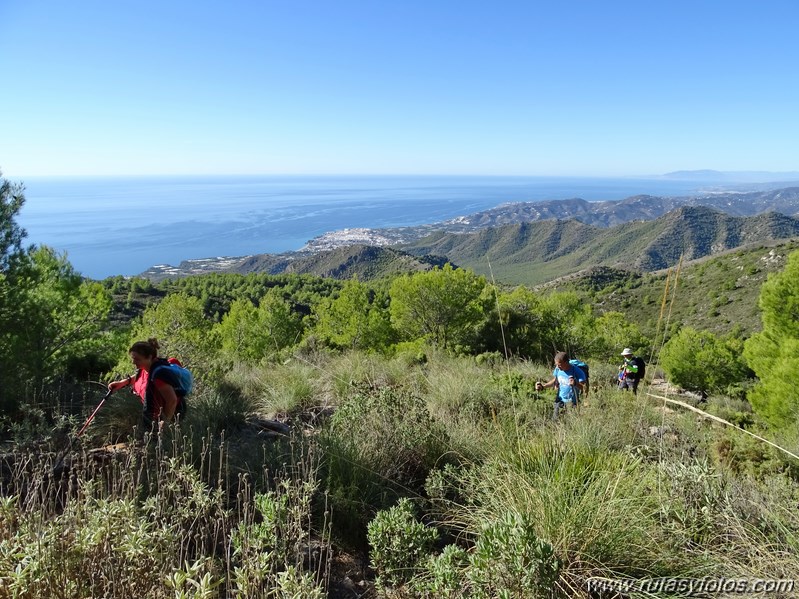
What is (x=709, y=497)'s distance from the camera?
2521 mm

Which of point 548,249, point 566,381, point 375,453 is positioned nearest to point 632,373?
point 566,381

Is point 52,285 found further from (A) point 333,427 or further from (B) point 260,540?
(B) point 260,540

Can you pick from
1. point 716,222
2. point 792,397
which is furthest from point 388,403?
point 716,222

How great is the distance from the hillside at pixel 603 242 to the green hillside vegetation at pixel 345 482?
116 meters

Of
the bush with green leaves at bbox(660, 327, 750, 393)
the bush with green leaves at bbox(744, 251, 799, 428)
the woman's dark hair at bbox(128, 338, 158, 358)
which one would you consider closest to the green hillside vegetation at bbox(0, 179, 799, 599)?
the woman's dark hair at bbox(128, 338, 158, 358)

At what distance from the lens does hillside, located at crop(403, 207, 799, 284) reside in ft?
449

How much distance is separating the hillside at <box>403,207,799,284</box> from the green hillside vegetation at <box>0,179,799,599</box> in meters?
116

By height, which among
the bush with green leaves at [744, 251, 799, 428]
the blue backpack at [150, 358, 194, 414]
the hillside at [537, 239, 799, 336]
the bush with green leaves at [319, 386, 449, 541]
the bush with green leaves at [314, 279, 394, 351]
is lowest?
the hillside at [537, 239, 799, 336]

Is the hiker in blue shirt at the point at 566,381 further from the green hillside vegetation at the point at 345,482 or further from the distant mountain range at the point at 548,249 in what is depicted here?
the distant mountain range at the point at 548,249

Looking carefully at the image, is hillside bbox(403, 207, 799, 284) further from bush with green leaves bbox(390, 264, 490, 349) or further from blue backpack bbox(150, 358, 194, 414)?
blue backpack bbox(150, 358, 194, 414)

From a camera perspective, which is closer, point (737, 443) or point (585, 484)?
point (585, 484)

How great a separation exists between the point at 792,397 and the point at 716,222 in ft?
577

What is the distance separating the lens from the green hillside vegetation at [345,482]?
1863 millimetres

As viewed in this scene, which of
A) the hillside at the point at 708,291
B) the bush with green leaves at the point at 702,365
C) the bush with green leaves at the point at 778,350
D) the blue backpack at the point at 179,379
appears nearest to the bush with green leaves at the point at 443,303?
the bush with green leaves at the point at 702,365
